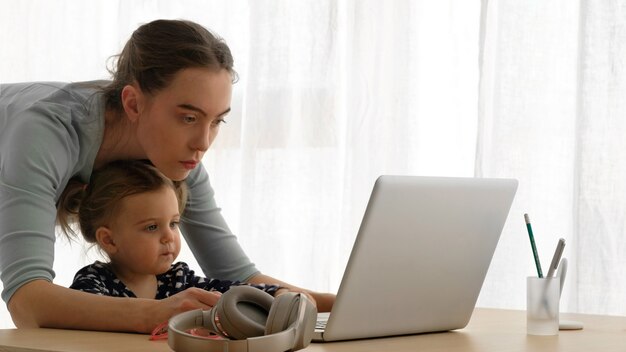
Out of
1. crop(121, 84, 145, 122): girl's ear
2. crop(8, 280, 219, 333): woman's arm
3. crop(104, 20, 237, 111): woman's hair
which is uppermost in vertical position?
crop(104, 20, 237, 111): woman's hair

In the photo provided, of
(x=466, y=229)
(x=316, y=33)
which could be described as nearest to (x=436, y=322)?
(x=466, y=229)

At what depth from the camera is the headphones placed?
3.08ft

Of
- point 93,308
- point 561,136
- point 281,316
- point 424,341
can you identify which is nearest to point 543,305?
point 424,341

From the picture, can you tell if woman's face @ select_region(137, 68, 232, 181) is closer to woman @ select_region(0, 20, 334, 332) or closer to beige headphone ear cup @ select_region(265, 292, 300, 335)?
woman @ select_region(0, 20, 334, 332)

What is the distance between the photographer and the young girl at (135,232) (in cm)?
148

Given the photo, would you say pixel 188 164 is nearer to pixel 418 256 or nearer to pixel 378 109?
pixel 418 256

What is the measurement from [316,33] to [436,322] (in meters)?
1.42

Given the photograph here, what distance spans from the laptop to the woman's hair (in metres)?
0.51

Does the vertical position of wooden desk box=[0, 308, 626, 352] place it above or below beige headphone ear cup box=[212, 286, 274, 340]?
below

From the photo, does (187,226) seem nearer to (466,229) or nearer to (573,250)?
(466,229)

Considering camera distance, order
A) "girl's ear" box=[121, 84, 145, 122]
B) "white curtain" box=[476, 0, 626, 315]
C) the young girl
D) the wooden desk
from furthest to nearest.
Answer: "white curtain" box=[476, 0, 626, 315], "girl's ear" box=[121, 84, 145, 122], the young girl, the wooden desk

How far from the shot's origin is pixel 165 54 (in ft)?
5.11

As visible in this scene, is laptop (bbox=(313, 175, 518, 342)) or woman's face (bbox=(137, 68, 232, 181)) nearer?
laptop (bbox=(313, 175, 518, 342))

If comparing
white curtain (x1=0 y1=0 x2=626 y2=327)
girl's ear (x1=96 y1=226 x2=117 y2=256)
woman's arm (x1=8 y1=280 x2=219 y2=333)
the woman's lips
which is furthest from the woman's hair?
white curtain (x1=0 y1=0 x2=626 y2=327)
